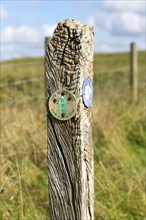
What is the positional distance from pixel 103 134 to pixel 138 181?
5.34ft

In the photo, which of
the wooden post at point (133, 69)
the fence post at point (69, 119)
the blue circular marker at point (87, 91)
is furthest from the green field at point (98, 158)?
the wooden post at point (133, 69)

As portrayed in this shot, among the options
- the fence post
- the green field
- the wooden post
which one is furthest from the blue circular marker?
the wooden post

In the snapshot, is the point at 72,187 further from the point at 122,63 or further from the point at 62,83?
the point at 122,63

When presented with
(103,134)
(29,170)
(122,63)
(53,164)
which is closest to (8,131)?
(29,170)

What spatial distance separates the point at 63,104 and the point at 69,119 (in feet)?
0.24

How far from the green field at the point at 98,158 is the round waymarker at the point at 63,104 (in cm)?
72

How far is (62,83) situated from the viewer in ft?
7.82

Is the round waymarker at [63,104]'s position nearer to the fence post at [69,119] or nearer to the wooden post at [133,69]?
the fence post at [69,119]

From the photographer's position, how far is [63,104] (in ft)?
7.85

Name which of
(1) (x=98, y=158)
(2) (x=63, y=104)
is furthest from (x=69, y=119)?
(1) (x=98, y=158)

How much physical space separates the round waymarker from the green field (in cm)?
72

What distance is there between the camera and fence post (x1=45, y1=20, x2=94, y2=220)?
2373 millimetres

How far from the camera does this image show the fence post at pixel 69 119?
2373 millimetres

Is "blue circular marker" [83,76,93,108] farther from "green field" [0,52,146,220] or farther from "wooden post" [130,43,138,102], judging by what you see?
"wooden post" [130,43,138,102]
